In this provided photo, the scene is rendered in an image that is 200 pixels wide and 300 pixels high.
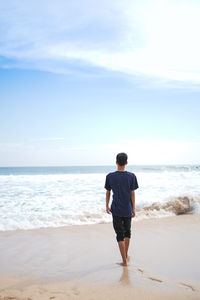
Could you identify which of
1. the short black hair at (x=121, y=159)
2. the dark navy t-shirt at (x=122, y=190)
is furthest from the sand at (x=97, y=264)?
the short black hair at (x=121, y=159)

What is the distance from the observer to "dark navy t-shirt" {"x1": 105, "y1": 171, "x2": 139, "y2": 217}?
13.7 ft

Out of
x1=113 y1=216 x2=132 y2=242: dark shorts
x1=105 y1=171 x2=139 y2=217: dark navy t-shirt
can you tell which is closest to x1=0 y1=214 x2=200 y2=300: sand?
x1=113 y1=216 x2=132 y2=242: dark shorts

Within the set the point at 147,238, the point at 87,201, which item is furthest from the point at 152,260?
the point at 87,201

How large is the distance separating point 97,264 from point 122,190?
1288mm

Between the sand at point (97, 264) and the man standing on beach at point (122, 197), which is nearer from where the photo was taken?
the sand at point (97, 264)

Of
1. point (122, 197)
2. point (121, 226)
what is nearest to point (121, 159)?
point (122, 197)

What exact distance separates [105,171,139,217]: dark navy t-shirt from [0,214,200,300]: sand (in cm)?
86

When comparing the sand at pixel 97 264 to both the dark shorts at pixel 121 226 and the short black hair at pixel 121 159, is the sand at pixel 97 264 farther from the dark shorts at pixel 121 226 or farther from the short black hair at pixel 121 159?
the short black hair at pixel 121 159

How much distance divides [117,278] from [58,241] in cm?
219

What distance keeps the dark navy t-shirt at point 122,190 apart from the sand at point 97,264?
33.7 inches

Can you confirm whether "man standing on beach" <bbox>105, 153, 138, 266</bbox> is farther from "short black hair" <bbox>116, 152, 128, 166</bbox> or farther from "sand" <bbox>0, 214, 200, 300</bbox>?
"sand" <bbox>0, 214, 200, 300</bbox>

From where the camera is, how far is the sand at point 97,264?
128 inches

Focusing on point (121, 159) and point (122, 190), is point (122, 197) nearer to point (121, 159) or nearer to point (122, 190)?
point (122, 190)

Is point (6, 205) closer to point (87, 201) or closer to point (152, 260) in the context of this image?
point (87, 201)
